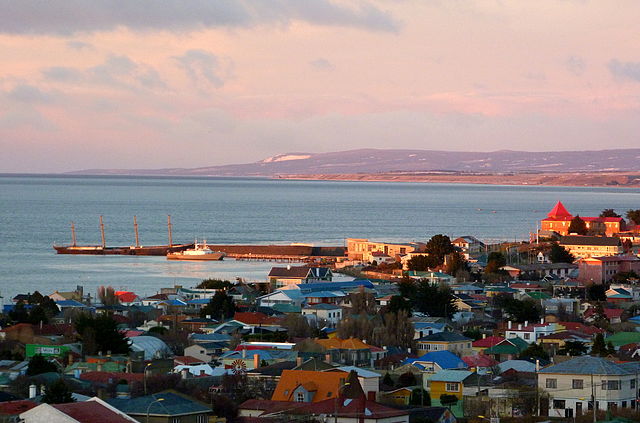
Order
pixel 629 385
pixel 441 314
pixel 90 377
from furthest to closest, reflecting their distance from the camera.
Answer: pixel 441 314
pixel 90 377
pixel 629 385

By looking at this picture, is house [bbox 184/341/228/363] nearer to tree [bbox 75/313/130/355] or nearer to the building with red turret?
tree [bbox 75/313/130/355]

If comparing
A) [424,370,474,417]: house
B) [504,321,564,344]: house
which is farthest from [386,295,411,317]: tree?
[424,370,474,417]: house

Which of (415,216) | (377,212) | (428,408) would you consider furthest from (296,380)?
(377,212)

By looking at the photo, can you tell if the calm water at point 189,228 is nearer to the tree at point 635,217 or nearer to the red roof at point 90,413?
the tree at point 635,217

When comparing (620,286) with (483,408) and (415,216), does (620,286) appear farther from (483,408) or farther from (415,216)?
(415,216)

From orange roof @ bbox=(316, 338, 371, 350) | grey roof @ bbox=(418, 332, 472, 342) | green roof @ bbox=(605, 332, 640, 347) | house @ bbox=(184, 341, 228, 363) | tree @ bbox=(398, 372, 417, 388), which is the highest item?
tree @ bbox=(398, 372, 417, 388)

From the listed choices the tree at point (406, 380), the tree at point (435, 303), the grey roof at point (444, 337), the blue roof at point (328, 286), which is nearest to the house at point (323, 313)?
the tree at point (435, 303)
